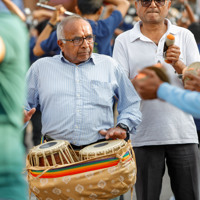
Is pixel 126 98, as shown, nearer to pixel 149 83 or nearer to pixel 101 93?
pixel 101 93

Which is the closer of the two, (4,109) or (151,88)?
(4,109)

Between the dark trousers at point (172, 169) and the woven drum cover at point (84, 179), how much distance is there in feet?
2.10

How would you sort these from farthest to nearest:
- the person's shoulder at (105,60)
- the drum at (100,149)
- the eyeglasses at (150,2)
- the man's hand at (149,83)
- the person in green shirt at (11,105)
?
→ the eyeglasses at (150,2), the person's shoulder at (105,60), the drum at (100,149), the man's hand at (149,83), the person in green shirt at (11,105)

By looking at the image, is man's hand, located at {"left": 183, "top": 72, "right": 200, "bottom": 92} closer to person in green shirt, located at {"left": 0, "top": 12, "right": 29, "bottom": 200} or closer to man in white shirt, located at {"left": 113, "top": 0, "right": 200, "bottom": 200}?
man in white shirt, located at {"left": 113, "top": 0, "right": 200, "bottom": 200}

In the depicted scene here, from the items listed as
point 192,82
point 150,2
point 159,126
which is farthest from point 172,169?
point 150,2

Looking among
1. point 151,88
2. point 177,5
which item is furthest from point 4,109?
point 177,5

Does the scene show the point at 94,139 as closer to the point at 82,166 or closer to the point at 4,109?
the point at 82,166

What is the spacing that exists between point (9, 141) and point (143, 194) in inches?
80.6

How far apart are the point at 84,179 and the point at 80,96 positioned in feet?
2.34

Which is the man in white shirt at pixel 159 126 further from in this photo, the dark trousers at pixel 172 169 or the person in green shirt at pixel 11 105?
the person in green shirt at pixel 11 105

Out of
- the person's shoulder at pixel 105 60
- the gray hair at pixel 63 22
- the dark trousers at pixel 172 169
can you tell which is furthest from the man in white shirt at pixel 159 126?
the gray hair at pixel 63 22

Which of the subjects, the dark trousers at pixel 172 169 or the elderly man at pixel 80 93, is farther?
the dark trousers at pixel 172 169

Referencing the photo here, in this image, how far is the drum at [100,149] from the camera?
310 centimetres

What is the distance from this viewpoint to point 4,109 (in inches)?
80.7
